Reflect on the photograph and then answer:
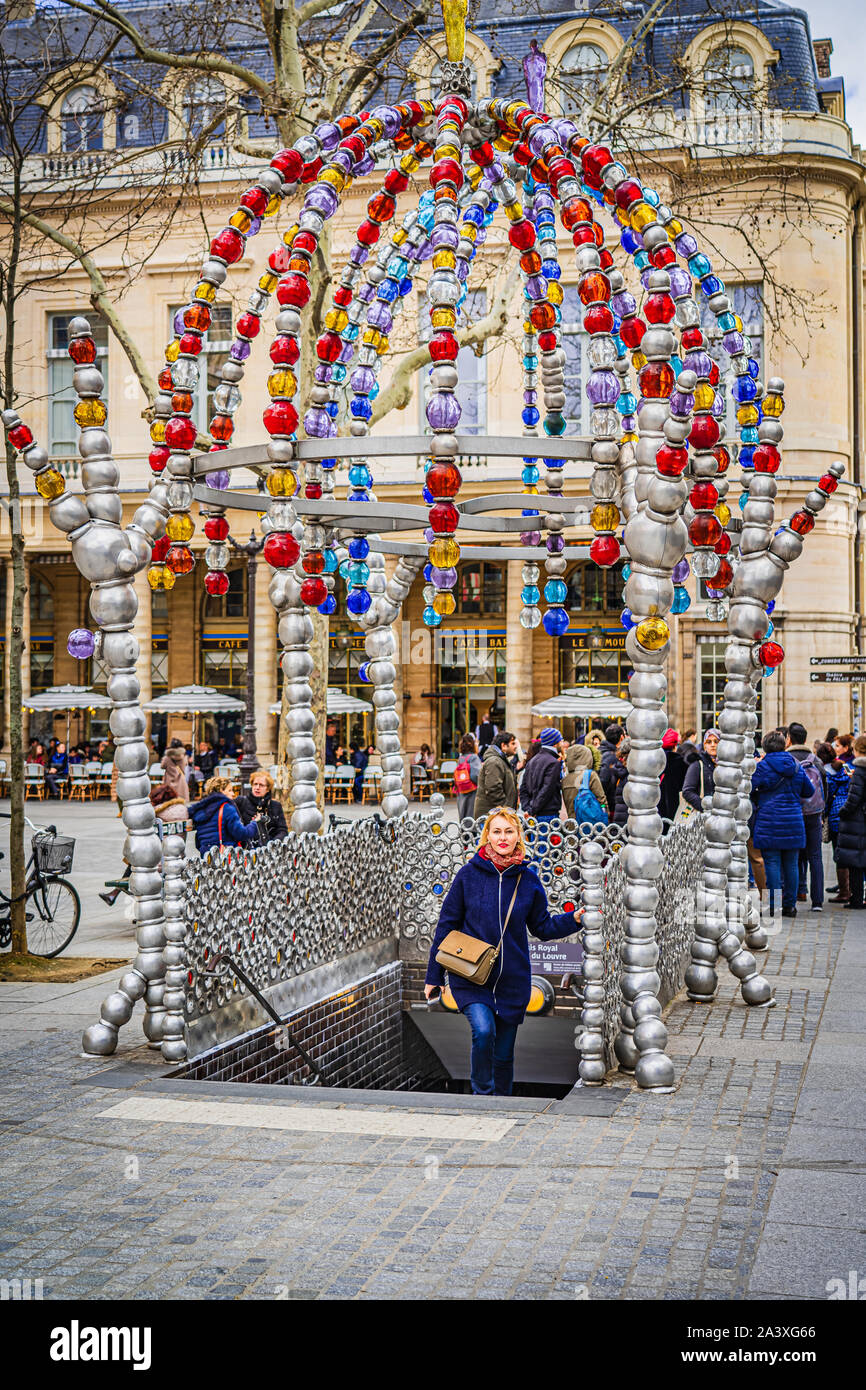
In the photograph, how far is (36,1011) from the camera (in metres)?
9.81

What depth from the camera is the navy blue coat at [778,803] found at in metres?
14.1

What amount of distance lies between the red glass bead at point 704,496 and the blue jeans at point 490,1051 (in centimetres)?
314

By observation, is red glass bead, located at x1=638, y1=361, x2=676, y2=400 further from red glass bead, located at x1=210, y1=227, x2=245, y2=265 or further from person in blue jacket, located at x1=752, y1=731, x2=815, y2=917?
person in blue jacket, located at x1=752, y1=731, x2=815, y2=917

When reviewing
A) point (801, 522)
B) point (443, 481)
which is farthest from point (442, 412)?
point (801, 522)

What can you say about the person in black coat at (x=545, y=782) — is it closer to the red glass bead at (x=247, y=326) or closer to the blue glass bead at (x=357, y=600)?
the blue glass bead at (x=357, y=600)

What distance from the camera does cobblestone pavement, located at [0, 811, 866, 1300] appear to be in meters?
4.80

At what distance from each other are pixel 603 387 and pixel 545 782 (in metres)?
7.44

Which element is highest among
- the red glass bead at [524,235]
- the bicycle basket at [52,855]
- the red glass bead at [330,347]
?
the red glass bead at [524,235]

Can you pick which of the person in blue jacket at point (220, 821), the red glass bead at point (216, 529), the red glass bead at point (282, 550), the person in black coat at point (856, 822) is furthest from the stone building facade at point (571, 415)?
the red glass bead at point (282, 550)

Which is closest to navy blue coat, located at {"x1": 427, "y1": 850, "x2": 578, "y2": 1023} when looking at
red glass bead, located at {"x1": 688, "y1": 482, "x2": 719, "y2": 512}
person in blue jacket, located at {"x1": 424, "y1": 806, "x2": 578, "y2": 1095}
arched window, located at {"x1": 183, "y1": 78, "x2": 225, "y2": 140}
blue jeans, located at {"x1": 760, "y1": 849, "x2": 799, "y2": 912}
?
person in blue jacket, located at {"x1": 424, "y1": 806, "x2": 578, "y2": 1095}

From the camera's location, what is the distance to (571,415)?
32.1 metres

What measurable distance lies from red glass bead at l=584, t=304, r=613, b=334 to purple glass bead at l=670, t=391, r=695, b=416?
1.66 feet

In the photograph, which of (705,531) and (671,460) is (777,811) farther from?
(671,460)
